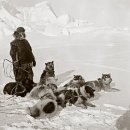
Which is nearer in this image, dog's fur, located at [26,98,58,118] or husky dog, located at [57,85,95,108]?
dog's fur, located at [26,98,58,118]

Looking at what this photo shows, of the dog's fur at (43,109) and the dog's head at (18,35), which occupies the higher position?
the dog's head at (18,35)

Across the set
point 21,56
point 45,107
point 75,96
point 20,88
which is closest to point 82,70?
point 20,88

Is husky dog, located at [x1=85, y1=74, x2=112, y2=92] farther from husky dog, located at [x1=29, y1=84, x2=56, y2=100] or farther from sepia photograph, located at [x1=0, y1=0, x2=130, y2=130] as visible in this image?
husky dog, located at [x1=29, y1=84, x2=56, y2=100]

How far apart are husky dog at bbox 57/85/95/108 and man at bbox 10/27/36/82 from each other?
1907 millimetres

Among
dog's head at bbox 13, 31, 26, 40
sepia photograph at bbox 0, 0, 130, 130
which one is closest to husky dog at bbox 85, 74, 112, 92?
sepia photograph at bbox 0, 0, 130, 130

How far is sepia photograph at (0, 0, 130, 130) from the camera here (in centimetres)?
853

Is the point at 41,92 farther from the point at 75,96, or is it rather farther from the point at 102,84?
the point at 102,84

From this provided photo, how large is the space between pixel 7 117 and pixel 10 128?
816 mm

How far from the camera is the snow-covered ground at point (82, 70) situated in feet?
27.3

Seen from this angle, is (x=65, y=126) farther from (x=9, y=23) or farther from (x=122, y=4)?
(x=122, y=4)

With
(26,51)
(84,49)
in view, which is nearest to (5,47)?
(84,49)

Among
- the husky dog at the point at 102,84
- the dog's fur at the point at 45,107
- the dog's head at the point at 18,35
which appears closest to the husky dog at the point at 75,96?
the dog's fur at the point at 45,107

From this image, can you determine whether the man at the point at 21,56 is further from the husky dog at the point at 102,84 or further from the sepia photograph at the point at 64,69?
the husky dog at the point at 102,84

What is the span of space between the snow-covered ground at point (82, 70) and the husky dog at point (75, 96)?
26 cm
